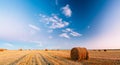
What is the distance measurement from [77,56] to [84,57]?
0.98 meters

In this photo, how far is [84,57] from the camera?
60.6ft

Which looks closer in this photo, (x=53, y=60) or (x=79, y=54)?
(x=53, y=60)

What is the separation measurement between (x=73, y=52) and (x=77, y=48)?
2.56ft

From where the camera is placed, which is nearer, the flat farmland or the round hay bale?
the flat farmland

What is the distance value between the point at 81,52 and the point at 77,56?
28.3 inches

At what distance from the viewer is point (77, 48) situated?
18734 millimetres

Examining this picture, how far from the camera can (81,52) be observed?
18.4 meters

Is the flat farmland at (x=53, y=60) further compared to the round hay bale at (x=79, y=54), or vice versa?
the round hay bale at (x=79, y=54)

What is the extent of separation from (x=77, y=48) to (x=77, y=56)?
1.08m

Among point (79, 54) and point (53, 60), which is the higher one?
point (79, 54)

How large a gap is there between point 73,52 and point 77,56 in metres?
1.05

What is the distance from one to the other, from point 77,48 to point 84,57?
138 centimetres
